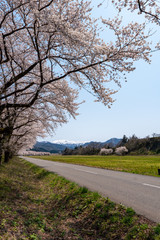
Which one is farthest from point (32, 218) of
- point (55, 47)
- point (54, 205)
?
point (55, 47)

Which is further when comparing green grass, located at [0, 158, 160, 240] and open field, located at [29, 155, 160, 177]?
open field, located at [29, 155, 160, 177]

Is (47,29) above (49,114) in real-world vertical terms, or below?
above

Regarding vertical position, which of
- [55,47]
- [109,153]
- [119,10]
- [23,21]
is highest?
[23,21]

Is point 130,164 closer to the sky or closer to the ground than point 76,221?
closer to the ground

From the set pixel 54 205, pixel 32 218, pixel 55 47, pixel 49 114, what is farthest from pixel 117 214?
pixel 49 114

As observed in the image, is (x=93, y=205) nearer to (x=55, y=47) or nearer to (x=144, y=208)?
(x=144, y=208)

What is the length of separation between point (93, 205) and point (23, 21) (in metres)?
7.55

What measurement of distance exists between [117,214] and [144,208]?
Result: 35.2 inches

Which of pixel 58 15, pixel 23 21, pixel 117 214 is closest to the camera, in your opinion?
pixel 117 214

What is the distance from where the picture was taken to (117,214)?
5504mm

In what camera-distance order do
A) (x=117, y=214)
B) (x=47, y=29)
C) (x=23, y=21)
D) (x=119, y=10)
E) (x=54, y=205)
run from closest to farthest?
(x=119, y=10) < (x=117, y=214) < (x=47, y=29) < (x=23, y=21) < (x=54, y=205)

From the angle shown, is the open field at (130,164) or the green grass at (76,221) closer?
the green grass at (76,221)

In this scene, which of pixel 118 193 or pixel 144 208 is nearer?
pixel 144 208

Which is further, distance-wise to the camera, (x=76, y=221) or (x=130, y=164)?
(x=130, y=164)
